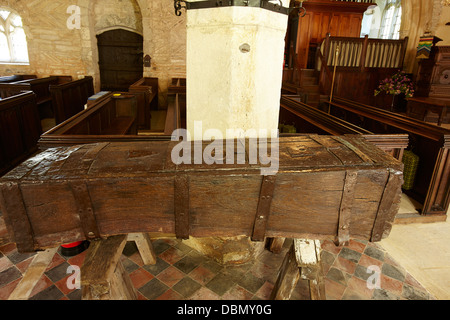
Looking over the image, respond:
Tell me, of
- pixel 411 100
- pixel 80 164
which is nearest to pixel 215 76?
pixel 80 164

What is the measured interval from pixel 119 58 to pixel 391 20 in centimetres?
1239

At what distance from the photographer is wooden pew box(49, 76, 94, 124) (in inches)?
256

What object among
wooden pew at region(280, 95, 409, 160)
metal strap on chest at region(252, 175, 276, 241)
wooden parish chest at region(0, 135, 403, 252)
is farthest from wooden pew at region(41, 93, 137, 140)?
wooden pew at region(280, 95, 409, 160)

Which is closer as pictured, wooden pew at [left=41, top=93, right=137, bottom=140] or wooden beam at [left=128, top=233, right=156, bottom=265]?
wooden beam at [left=128, top=233, right=156, bottom=265]

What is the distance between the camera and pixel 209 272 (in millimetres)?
2666

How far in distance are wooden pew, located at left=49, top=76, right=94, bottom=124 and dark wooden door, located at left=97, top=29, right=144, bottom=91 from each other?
1.26 metres

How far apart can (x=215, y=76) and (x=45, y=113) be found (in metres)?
7.94

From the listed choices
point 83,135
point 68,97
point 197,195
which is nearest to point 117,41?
point 68,97

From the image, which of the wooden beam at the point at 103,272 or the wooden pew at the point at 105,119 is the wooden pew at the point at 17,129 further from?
the wooden beam at the point at 103,272

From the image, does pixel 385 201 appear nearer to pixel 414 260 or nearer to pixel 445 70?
pixel 414 260

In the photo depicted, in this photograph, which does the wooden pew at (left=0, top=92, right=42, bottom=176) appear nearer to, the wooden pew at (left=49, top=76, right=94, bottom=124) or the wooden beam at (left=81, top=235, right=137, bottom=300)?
the wooden pew at (left=49, top=76, right=94, bottom=124)

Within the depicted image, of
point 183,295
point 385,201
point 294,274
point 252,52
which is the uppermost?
point 252,52

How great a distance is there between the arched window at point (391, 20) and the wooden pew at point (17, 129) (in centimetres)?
1422

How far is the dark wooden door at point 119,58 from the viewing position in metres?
10.0
